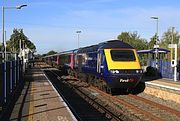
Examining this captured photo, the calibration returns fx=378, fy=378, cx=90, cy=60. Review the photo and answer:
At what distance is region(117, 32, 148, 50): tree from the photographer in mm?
97669

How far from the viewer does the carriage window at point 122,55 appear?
2208cm

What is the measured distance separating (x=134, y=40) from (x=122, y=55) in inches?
3146

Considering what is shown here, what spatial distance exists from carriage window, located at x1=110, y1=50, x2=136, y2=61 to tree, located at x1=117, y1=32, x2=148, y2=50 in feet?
241

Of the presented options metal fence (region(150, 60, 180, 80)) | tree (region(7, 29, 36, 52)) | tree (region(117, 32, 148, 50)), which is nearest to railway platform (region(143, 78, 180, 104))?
metal fence (region(150, 60, 180, 80))

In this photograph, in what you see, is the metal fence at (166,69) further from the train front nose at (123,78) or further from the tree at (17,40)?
the tree at (17,40)

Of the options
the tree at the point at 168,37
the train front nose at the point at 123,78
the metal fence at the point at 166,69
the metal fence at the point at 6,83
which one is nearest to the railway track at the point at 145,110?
the train front nose at the point at 123,78

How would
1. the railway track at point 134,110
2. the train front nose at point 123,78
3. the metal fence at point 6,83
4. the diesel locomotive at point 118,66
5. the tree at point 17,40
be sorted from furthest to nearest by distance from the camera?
the tree at point 17,40 → the diesel locomotive at point 118,66 → the train front nose at point 123,78 → the railway track at point 134,110 → the metal fence at point 6,83

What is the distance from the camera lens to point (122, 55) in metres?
22.3

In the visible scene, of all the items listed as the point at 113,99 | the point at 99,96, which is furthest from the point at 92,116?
the point at 99,96

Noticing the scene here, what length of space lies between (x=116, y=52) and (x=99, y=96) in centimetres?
287

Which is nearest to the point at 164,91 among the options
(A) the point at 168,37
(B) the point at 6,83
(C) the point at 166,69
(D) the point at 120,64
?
(D) the point at 120,64

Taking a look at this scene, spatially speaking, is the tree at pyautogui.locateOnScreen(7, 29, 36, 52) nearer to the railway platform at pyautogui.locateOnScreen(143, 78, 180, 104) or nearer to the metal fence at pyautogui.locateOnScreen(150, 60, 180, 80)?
the metal fence at pyautogui.locateOnScreen(150, 60, 180, 80)

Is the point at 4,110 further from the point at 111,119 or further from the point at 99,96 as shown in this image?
the point at 99,96

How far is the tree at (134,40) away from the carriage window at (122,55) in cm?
7337
